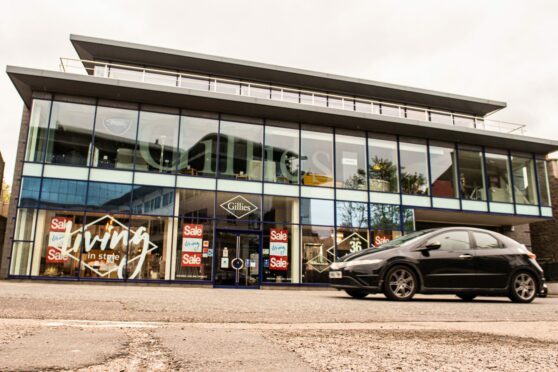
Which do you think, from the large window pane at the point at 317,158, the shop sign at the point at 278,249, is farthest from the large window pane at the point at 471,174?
the shop sign at the point at 278,249

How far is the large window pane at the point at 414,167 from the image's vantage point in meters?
20.3

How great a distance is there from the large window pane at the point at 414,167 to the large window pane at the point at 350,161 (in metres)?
1.95

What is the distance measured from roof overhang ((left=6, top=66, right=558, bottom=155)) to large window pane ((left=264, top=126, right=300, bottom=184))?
64cm

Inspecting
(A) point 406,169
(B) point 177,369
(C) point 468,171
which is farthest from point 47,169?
(C) point 468,171

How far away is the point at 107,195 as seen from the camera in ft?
54.0

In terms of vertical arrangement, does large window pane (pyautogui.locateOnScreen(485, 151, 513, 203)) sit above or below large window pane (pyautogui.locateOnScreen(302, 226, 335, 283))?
above

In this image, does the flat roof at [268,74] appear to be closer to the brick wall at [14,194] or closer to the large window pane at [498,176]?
the large window pane at [498,176]

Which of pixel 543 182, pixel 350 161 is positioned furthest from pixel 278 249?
pixel 543 182

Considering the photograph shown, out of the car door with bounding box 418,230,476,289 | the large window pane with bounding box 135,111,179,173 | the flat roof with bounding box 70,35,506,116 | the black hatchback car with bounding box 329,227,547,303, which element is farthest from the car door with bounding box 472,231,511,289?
the flat roof with bounding box 70,35,506,116

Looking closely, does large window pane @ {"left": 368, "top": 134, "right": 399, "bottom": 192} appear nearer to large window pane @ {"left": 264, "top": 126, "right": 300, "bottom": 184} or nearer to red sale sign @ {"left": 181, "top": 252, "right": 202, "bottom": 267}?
large window pane @ {"left": 264, "top": 126, "right": 300, "bottom": 184}

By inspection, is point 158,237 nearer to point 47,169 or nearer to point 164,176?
point 164,176

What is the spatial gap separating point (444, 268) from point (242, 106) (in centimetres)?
1160

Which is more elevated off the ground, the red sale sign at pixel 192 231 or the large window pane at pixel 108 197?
the large window pane at pixel 108 197

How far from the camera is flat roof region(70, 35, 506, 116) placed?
19906 mm
